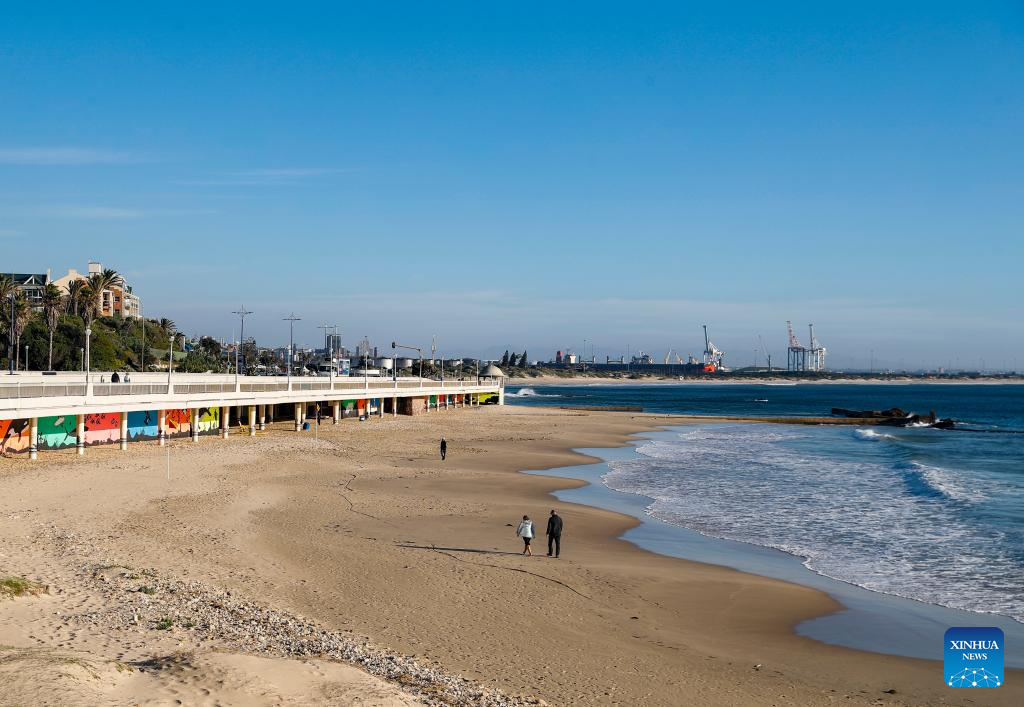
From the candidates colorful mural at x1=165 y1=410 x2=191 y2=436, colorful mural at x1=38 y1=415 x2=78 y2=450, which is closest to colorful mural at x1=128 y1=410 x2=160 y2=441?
colorful mural at x1=165 y1=410 x2=191 y2=436

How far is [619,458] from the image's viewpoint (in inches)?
1969

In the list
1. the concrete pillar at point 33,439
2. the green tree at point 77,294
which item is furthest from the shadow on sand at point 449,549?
the green tree at point 77,294

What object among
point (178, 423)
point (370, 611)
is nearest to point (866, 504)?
point (370, 611)

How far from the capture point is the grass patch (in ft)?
44.9

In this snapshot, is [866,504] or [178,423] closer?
[866,504]

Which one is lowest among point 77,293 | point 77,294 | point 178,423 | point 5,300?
point 178,423

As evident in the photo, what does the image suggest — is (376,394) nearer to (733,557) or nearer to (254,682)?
(733,557)

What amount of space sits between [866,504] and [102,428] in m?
32.9

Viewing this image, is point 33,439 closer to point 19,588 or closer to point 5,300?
point 19,588

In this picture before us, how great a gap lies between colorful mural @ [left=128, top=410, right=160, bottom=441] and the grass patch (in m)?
27.4

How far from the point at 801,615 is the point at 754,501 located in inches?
615

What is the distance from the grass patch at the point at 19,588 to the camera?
1370 cm

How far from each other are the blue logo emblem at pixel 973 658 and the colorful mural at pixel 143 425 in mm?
35931

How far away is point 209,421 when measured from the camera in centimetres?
4850
